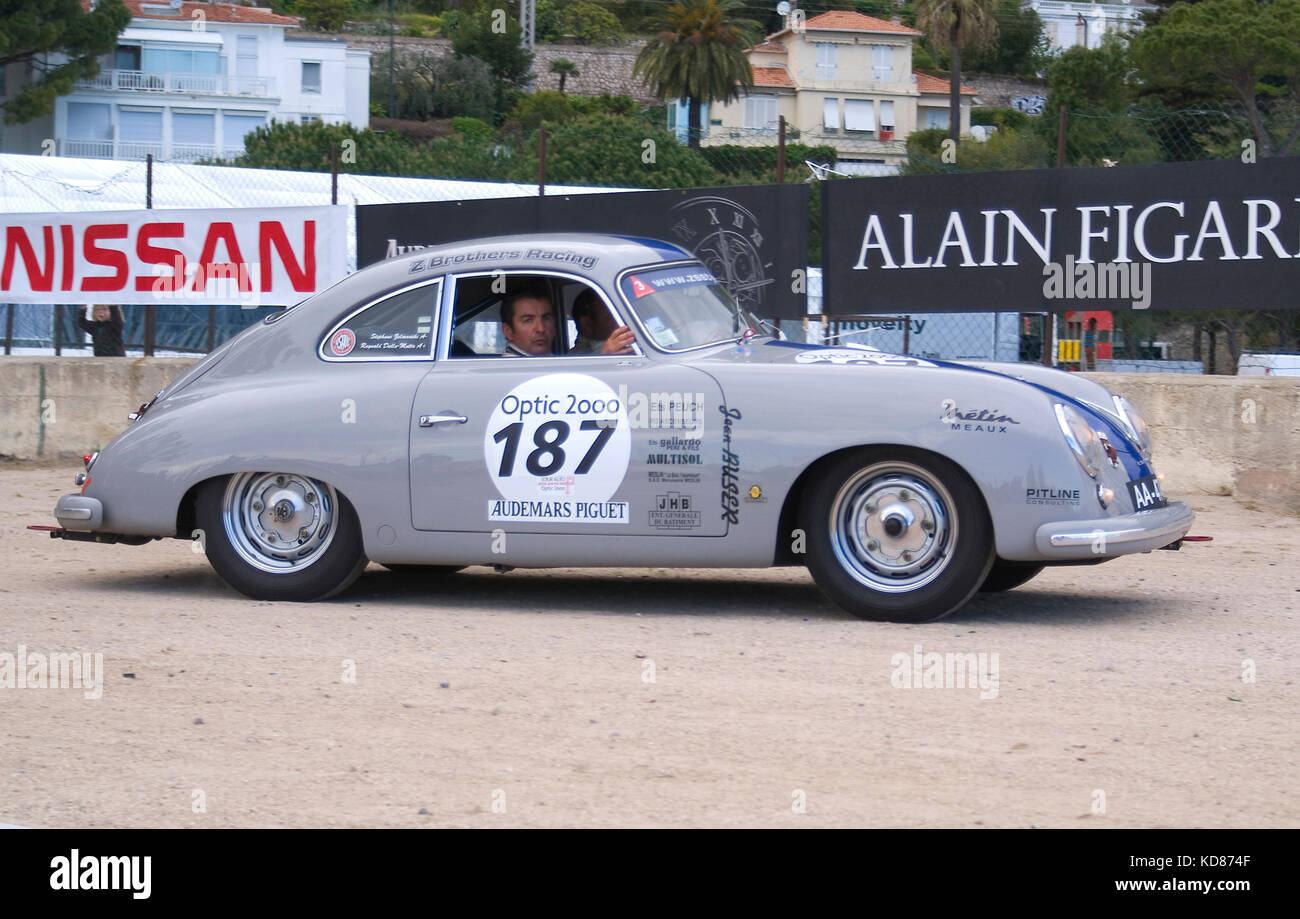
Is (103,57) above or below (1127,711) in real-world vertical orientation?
above

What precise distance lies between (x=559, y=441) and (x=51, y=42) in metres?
71.0

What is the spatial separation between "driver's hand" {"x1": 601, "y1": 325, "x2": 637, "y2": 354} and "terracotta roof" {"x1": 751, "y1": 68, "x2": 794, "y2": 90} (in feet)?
286

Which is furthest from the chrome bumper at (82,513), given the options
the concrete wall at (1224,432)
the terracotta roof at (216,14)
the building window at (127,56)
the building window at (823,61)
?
the building window at (823,61)

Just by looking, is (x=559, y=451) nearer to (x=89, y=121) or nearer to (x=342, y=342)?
(x=342, y=342)

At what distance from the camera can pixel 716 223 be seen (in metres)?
11.2

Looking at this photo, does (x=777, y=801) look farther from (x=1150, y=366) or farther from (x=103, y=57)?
(x=103, y=57)

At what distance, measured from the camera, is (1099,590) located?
7.12m

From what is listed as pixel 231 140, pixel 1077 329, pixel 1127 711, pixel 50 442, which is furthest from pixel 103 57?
pixel 1127 711

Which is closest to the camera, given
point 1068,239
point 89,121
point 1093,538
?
point 1093,538

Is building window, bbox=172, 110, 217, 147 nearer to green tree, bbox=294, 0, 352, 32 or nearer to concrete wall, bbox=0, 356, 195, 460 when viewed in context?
green tree, bbox=294, 0, 352, 32

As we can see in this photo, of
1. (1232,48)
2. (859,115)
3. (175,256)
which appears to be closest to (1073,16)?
(859,115)

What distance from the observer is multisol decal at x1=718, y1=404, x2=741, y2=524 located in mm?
6113

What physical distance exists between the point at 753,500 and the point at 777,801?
2.32 meters

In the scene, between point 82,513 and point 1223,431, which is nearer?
point 82,513
